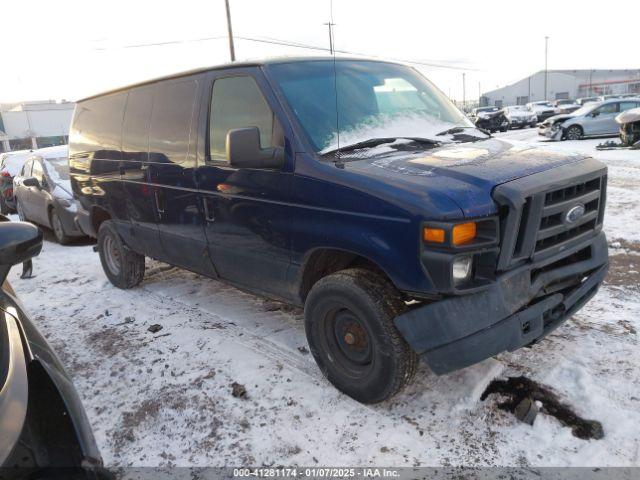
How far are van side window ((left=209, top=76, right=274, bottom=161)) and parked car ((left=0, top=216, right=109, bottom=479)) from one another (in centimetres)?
179

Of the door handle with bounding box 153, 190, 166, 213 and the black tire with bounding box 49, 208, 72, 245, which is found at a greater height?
the door handle with bounding box 153, 190, 166, 213

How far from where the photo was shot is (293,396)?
3230 millimetres

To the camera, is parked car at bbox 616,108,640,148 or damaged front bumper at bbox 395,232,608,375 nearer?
damaged front bumper at bbox 395,232,608,375

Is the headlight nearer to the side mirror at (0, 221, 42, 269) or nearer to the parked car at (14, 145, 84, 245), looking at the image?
the side mirror at (0, 221, 42, 269)

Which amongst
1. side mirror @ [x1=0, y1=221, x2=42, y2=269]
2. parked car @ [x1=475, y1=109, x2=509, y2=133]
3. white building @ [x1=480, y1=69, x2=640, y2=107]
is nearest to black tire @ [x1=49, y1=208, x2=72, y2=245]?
side mirror @ [x1=0, y1=221, x2=42, y2=269]

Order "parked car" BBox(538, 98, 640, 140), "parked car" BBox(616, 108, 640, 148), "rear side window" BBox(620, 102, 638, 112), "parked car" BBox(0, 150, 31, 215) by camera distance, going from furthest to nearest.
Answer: "rear side window" BBox(620, 102, 638, 112) → "parked car" BBox(538, 98, 640, 140) → "parked car" BBox(616, 108, 640, 148) → "parked car" BBox(0, 150, 31, 215)

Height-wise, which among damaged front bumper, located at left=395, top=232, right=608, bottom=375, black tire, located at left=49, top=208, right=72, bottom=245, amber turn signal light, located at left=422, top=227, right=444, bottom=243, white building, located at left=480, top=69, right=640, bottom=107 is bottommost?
black tire, located at left=49, top=208, right=72, bottom=245

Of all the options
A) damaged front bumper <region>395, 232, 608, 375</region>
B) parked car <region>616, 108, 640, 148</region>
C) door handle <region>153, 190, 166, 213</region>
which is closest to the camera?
damaged front bumper <region>395, 232, 608, 375</region>

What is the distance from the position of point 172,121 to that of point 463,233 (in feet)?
9.48

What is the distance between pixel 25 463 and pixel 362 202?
1931mm

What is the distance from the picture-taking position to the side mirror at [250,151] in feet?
9.84

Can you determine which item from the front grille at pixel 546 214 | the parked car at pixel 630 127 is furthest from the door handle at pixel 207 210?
the parked car at pixel 630 127

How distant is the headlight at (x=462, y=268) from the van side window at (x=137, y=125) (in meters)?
3.26

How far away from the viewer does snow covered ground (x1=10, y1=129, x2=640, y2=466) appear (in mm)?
2688
